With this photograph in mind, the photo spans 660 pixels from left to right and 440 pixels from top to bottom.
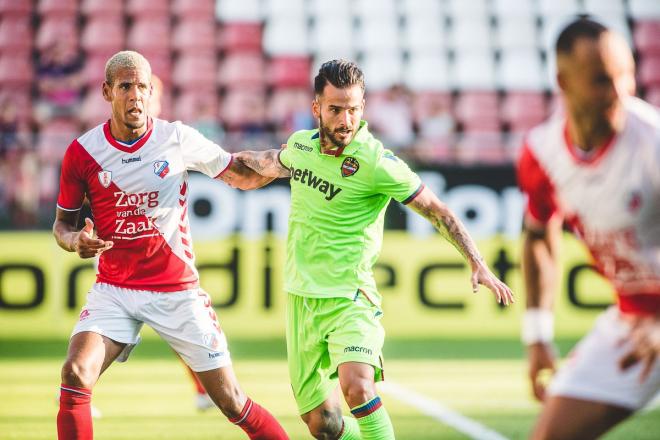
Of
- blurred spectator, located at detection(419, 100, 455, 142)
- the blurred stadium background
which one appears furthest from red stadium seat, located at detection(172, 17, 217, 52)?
blurred spectator, located at detection(419, 100, 455, 142)

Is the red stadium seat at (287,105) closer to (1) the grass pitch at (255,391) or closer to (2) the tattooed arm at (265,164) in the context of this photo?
(1) the grass pitch at (255,391)

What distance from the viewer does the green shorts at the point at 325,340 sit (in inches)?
198

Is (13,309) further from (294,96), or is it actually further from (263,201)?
(294,96)

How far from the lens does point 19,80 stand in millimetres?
15406

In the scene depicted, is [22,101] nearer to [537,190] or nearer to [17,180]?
[17,180]

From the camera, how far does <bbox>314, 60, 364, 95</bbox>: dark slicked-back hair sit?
5.02 m

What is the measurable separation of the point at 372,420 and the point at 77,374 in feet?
4.98

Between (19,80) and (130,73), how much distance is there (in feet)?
36.9

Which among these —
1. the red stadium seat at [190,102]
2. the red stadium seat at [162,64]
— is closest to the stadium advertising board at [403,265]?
the red stadium seat at [190,102]

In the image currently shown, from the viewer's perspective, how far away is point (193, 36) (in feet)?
55.9

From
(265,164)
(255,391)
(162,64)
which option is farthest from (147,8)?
(265,164)

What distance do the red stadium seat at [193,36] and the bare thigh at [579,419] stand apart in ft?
47.1

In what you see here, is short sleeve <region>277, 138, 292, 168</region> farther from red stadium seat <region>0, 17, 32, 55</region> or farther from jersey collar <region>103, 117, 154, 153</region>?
red stadium seat <region>0, 17, 32, 55</region>

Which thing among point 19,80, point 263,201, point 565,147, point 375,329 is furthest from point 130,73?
point 19,80
